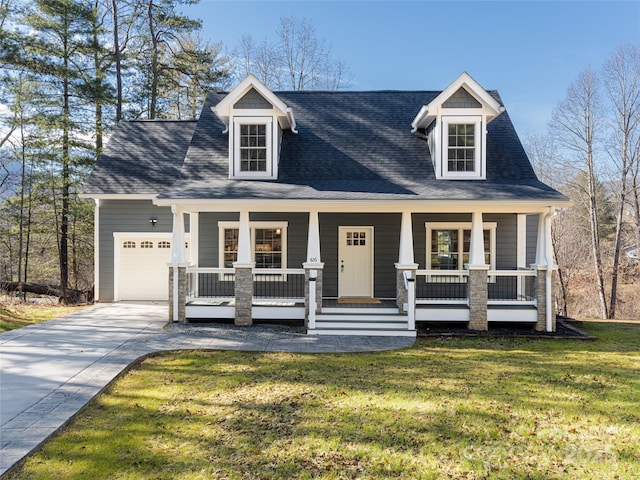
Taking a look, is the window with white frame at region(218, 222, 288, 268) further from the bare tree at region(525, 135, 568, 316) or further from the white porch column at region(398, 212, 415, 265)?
the bare tree at region(525, 135, 568, 316)

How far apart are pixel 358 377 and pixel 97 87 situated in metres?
16.6

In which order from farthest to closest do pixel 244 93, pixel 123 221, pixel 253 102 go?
pixel 123 221 → pixel 253 102 → pixel 244 93

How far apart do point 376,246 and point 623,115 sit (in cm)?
1669

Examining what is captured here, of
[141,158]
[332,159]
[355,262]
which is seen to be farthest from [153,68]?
[355,262]

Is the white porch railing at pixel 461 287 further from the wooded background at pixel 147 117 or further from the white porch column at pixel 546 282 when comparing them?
the wooded background at pixel 147 117

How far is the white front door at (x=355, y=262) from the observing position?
11.5 m

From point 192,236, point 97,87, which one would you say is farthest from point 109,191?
point 97,87

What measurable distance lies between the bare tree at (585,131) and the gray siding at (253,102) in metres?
17.3

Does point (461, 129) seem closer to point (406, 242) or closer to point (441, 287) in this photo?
point (406, 242)

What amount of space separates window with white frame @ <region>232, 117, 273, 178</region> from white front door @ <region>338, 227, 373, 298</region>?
10.1 feet

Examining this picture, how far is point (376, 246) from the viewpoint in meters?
11.5

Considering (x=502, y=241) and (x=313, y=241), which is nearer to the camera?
(x=313, y=241)

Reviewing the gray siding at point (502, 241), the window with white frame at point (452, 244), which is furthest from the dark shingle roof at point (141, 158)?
the window with white frame at point (452, 244)

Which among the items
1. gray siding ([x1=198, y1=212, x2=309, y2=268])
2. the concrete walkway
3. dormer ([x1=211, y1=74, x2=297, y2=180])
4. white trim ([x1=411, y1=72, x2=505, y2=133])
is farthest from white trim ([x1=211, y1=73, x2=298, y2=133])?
the concrete walkway
